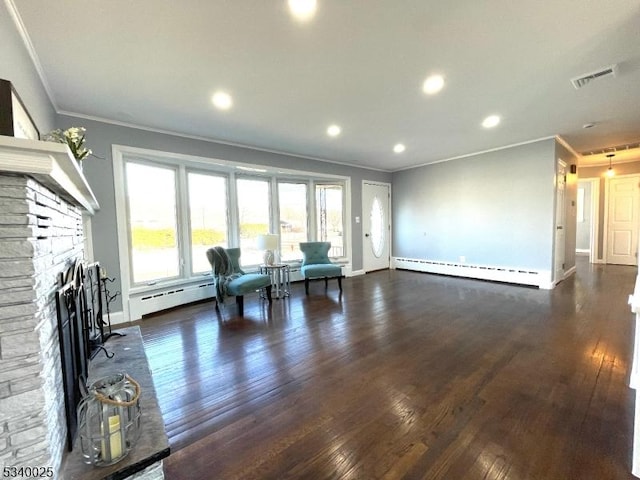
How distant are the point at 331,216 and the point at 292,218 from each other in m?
0.98

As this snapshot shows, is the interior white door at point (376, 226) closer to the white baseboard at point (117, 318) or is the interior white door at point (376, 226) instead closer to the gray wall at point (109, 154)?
the gray wall at point (109, 154)

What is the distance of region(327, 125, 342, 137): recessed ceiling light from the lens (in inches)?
154

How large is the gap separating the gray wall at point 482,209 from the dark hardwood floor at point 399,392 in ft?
4.85

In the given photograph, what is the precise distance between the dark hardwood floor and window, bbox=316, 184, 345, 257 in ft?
8.33

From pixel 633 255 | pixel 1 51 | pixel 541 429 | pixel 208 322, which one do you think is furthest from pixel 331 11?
pixel 633 255

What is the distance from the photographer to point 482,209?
5477 millimetres

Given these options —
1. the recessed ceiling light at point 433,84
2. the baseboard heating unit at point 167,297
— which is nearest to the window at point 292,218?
the baseboard heating unit at point 167,297

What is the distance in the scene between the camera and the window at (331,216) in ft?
19.8

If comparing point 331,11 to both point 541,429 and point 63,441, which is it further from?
point 541,429

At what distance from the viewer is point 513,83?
272 cm

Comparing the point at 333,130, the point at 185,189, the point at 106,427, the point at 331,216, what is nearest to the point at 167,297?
the point at 185,189

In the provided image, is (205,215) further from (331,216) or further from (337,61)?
(337,61)

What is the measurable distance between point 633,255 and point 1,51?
34.9 feet

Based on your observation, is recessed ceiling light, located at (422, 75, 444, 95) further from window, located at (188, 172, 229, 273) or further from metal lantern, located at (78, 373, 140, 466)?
window, located at (188, 172, 229, 273)
